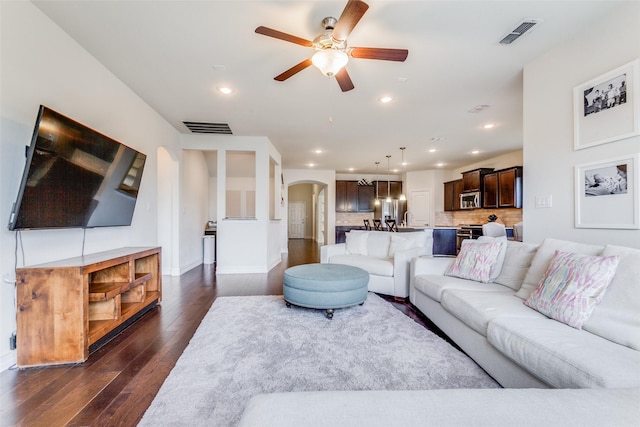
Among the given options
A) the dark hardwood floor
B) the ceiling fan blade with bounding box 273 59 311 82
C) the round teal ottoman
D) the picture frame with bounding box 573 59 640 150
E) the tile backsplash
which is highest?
the ceiling fan blade with bounding box 273 59 311 82

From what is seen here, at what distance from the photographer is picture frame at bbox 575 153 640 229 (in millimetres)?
1929

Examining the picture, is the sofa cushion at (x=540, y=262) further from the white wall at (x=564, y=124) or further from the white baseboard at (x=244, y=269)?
the white baseboard at (x=244, y=269)

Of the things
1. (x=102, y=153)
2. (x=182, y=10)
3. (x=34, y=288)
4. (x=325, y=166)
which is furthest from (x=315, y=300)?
(x=325, y=166)

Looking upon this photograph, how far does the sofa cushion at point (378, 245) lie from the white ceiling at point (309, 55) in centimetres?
185

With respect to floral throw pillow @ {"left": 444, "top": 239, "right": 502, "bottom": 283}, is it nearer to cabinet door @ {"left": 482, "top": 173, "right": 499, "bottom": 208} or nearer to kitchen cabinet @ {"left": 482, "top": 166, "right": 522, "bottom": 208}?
kitchen cabinet @ {"left": 482, "top": 166, "right": 522, "bottom": 208}

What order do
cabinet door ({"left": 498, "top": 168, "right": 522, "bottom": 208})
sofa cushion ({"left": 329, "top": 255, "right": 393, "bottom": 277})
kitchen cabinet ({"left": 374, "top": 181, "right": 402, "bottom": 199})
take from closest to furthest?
sofa cushion ({"left": 329, "top": 255, "right": 393, "bottom": 277}) < cabinet door ({"left": 498, "top": 168, "right": 522, "bottom": 208}) < kitchen cabinet ({"left": 374, "top": 181, "right": 402, "bottom": 199})

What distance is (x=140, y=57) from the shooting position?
2.66m

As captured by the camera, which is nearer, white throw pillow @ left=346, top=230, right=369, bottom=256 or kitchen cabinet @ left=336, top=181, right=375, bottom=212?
white throw pillow @ left=346, top=230, right=369, bottom=256

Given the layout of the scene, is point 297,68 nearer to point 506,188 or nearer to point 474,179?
point 506,188

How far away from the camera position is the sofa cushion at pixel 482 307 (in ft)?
5.80

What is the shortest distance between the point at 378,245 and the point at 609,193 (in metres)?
2.65

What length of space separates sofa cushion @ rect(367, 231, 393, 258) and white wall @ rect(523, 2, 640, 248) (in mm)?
1821

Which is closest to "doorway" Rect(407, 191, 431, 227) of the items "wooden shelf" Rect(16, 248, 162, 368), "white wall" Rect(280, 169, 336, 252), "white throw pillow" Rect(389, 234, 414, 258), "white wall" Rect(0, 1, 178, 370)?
"white wall" Rect(280, 169, 336, 252)

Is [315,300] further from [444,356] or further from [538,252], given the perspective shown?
[538,252]
